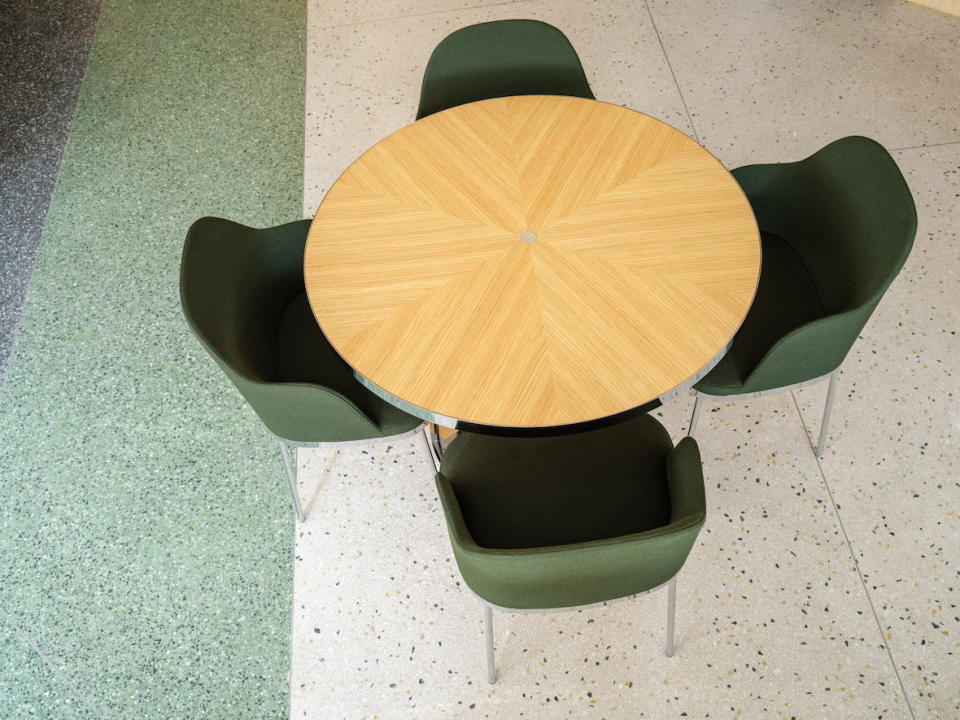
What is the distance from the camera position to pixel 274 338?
2361mm

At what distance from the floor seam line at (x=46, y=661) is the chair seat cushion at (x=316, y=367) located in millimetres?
1046

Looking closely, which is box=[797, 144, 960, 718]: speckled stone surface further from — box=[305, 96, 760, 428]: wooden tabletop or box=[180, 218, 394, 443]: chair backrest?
box=[180, 218, 394, 443]: chair backrest

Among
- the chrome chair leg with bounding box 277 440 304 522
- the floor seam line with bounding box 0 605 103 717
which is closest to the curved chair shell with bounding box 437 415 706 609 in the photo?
the chrome chair leg with bounding box 277 440 304 522

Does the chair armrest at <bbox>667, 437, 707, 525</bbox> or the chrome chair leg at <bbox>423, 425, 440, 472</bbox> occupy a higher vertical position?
the chair armrest at <bbox>667, 437, 707, 525</bbox>

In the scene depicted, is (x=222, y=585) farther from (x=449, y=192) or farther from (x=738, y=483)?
(x=738, y=483)

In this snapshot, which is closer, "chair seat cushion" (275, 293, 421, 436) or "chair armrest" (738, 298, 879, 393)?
"chair armrest" (738, 298, 879, 393)

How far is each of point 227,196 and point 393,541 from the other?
5.79ft

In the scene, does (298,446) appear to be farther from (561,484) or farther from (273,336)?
(561,484)

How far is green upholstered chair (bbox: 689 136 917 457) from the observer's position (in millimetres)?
2027

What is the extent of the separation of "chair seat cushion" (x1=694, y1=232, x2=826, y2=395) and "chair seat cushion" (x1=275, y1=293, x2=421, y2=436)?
0.84m

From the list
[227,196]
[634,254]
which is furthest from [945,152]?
[227,196]

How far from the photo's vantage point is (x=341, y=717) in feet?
7.15

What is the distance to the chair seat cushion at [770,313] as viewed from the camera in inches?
85.5

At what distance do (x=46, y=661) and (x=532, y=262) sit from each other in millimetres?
1805
